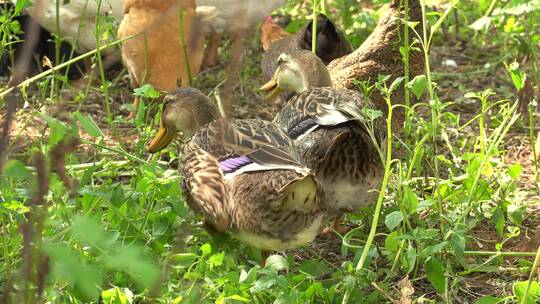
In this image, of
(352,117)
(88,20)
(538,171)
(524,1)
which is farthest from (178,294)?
(88,20)

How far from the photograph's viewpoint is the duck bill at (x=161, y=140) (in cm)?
464

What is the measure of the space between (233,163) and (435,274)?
2.86ft

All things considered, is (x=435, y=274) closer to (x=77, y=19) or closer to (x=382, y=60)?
(x=382, y=60)

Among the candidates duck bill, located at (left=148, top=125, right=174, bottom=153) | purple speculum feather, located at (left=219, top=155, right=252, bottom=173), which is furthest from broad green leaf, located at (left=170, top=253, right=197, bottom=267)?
duck bill, located at (left=148, top=125, right=174, bottom=153)

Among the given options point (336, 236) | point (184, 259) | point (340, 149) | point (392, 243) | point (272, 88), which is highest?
point (340, 149)

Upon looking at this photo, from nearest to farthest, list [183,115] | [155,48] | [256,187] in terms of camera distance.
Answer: [256,187] → [183,115] → [155,48]

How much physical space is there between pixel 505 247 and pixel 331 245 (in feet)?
2.46

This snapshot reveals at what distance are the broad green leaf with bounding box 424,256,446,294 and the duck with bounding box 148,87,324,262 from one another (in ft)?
1.42

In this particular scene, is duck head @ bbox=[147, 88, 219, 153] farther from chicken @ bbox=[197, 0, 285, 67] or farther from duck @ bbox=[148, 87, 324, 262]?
chicken @ bbox=[197, 0, 285, 67]

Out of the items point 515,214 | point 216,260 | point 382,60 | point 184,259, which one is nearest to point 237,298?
point 216,260

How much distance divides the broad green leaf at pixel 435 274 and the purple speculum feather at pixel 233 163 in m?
0.77

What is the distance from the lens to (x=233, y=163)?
3.70m

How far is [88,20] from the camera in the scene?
601 centimetres

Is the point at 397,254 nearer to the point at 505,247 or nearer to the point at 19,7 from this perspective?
the point at 505,247
